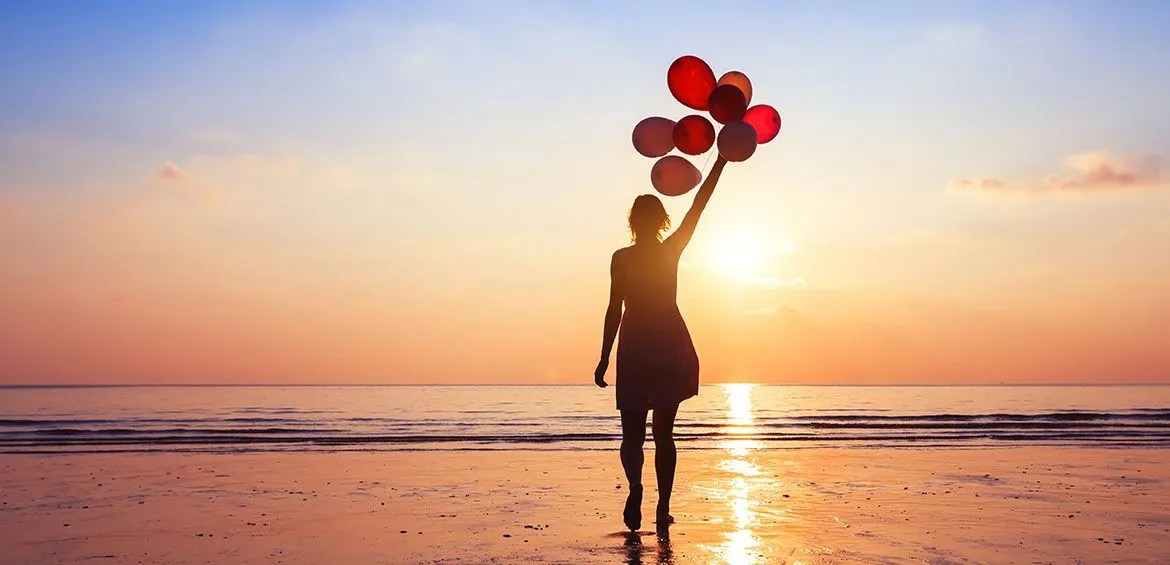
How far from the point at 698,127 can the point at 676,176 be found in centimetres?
41

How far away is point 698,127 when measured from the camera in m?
6.51

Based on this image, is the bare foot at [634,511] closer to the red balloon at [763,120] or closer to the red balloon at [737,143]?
the red balloon at [737,143]

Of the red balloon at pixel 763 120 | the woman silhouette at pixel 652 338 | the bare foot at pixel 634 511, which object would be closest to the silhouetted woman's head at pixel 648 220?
the woman silhouette at pixel 652 338

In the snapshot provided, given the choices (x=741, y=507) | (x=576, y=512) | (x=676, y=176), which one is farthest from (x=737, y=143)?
(x=576, y=512)

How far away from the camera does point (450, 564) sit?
15.9 feet

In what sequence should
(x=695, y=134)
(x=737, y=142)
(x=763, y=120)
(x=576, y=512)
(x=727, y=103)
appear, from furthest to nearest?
(x=576, y=512) < (x=763, y=120) < (x=695, y=134) < (x=727, y=103) < (x=737, y=142)

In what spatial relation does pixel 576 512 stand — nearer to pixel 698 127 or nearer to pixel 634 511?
pixel 634 511

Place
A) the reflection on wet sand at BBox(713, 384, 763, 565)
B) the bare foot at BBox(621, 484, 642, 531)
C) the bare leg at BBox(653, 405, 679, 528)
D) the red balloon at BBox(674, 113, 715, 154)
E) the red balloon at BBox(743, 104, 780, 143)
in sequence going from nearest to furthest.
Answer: the reflection on wet sand at BBox(713, 384, 763, 565) < the bare foot at BBox(621, 484, 642, 531) < the bare leg at BBox(653, 405, 679, 528) < the red balloon at BBox(674, 113, 715, 154) < the red balloon at BBox(743, 104, 780, 143)

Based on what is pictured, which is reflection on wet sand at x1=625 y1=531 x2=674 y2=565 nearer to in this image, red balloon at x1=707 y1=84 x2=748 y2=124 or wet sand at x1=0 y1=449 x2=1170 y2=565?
wet sand at x1=0 y1=449 x2=1170 y2=565

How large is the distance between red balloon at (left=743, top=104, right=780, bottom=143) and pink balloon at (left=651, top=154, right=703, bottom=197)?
1.96ft

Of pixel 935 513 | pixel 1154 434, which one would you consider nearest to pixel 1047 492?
pixel 935 513

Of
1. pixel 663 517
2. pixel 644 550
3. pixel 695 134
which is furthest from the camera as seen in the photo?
pixel 695 134

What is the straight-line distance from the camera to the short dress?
5949 mm

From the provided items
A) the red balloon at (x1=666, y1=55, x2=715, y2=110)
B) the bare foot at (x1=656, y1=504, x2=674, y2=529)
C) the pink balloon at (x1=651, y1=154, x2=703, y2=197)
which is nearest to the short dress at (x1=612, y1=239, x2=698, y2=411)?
the pink balloon at (x1=651, y1=154, x2=703, y2=197)
